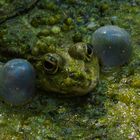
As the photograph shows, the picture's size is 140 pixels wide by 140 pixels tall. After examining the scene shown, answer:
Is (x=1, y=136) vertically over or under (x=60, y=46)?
under

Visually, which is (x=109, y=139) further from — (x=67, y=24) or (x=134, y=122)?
(x=67, y=24)

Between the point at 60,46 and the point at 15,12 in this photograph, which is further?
the point at 15,12

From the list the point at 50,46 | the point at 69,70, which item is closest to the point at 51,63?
the point at 69,70

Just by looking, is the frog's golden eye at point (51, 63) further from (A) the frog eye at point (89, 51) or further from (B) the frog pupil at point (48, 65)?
(A) the frog eye at point (89, 51)

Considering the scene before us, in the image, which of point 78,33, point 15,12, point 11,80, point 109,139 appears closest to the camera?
point 109,139

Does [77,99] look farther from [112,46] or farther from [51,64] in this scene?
[112,46]

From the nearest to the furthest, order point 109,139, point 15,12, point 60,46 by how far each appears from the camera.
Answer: point 109,139, point 60,46, point 15,12

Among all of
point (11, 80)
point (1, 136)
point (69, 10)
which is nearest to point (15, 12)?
point (69, 10)
